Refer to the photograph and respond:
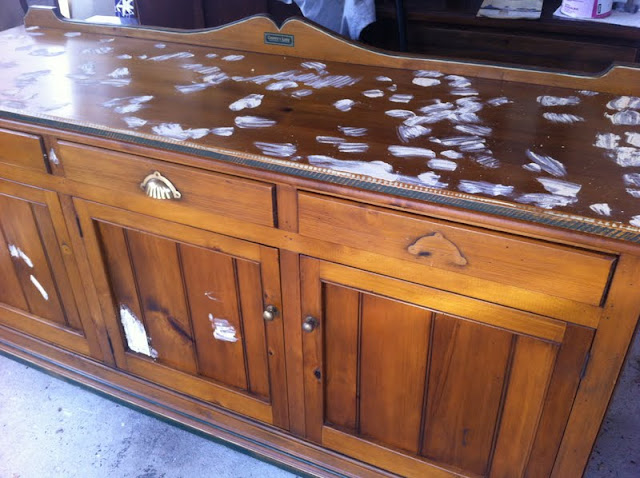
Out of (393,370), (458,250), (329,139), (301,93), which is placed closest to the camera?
(458,250)

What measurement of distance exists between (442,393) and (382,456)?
253mm

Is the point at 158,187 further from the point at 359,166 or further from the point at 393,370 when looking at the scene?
the point at 393,370

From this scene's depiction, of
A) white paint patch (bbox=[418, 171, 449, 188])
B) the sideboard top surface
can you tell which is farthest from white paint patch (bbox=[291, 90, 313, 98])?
white paint patch (bbox=[418, 171, 449, 188])

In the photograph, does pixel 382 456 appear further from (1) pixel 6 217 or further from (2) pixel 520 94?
(1) pixel 6 217

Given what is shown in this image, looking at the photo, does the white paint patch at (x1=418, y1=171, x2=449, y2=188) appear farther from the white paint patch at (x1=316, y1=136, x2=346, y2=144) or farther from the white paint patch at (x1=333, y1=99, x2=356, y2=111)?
the white paint patch at (x1=333, y1=99, x2=356, y2=111)

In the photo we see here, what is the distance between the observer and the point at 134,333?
4.86 ft

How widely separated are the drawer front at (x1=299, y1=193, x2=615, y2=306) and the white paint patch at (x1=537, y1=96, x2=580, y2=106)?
1.39 feet

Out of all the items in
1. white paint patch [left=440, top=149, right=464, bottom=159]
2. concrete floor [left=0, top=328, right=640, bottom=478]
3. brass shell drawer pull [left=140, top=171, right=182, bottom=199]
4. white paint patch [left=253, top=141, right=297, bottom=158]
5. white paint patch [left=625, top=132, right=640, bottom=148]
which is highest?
white paint patch [left=625, top=132, right=640, bottom=148]

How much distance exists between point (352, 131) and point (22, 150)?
28.9 inches

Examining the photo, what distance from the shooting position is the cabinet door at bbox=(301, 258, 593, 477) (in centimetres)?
101

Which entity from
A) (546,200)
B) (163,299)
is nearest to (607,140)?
(546,200)

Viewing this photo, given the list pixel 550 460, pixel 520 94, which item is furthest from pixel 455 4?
pixel 550 460

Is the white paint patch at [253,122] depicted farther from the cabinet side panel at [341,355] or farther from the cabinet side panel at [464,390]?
the cabinet side panel at [464,390]

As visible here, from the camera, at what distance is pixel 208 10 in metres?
1.88
